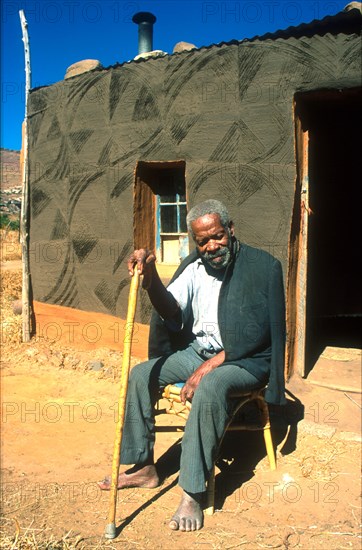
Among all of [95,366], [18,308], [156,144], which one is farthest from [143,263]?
[18,308]

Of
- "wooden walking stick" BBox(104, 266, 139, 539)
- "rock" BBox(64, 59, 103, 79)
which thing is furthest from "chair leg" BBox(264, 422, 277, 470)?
"rock" BBox(64, 59, 103, 79)

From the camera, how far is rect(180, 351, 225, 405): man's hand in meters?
3.29

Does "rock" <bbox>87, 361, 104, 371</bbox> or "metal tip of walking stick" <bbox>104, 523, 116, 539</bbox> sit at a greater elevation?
"rock" <bbox>87, 361, 104, 371</bbox>

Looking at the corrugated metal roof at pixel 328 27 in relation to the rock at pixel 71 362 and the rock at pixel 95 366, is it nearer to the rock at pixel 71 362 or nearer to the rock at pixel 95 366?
the rock at pixel 95 366

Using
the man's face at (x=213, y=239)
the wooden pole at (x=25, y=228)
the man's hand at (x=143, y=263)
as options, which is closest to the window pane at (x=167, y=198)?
the wooden pole at (x=25, y=228)

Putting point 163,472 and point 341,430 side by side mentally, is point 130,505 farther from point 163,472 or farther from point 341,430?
point 341,430

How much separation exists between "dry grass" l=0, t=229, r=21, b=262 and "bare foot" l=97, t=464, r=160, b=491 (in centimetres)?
1185

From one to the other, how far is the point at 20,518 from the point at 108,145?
419 centimetres

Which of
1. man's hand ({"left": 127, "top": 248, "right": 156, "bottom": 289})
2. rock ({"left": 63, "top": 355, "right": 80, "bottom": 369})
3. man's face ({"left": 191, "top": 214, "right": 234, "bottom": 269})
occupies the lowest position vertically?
rock ({"left": 63, "top": 355, "right": 80, "bottom": 369})

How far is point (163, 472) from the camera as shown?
3.76 m

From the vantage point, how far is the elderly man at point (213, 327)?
332cm

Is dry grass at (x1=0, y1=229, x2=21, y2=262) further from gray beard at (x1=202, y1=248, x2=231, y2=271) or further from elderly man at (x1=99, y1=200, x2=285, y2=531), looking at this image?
gray beard at (x1=202, y1=248, x2=231, y2=271)

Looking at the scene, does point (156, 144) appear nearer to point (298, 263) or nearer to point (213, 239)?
point (298, 263)

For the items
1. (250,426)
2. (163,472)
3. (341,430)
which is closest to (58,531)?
(163,472)
